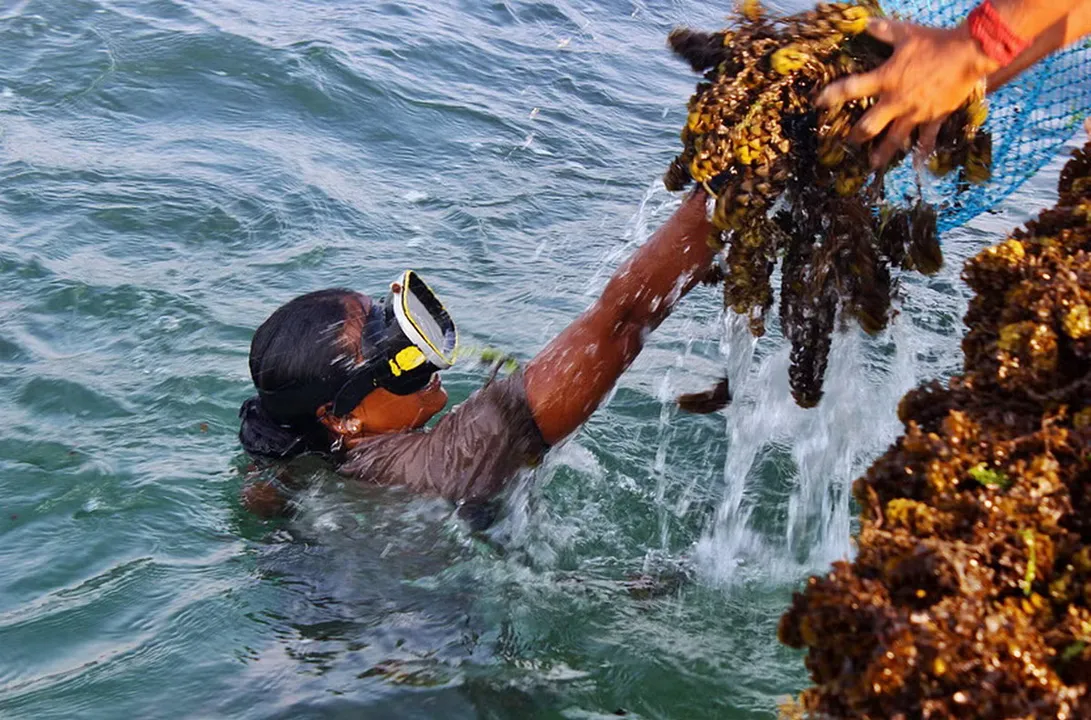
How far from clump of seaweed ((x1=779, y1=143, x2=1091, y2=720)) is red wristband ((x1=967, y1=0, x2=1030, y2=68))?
56 cm

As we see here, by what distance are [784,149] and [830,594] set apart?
52.6 inches

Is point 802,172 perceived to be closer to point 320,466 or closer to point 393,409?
point 393,409

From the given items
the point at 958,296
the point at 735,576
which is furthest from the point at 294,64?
the point at 735,576

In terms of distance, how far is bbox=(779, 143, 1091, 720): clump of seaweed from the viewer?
1387mm

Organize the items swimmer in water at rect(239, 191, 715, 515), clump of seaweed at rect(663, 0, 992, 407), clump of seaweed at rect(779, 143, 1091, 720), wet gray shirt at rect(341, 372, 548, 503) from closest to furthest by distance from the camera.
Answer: clump of seaweed at rect(779, 143, 1091, 720), clump of seaweed at rect(663, 0, 992, 407), swimmer in water at rect(239, 191, 715, 515), wet gray shirt at rect(341, 372, 548, 503)

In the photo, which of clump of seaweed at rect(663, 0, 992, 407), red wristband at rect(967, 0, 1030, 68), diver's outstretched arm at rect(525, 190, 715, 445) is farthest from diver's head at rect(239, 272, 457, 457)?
red wristband at rect(967, 0, 1030, 68)

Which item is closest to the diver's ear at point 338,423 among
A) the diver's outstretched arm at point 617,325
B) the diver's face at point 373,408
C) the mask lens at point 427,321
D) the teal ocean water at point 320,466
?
the diver's face at point 373,408

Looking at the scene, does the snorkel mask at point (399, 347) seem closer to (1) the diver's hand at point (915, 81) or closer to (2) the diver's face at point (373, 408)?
(2) the diver's face at point (373, 408)

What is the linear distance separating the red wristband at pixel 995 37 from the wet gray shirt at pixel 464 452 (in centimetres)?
172

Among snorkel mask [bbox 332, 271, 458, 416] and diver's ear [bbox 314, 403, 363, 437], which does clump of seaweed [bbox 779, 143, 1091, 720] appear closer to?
snorkel mask [bbox 332, 271, 458, 416]

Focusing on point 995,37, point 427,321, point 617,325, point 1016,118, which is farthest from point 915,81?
point 427,321

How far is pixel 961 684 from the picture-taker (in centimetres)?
137

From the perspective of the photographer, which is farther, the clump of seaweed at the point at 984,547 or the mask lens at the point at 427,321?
the mask lens at the point at 427,321

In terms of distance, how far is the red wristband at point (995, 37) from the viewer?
2.32m
